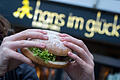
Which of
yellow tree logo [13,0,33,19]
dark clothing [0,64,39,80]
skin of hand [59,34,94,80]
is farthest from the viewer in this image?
yellow tree logo [13,0,33,19]

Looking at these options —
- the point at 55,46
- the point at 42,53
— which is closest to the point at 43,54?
the point at 42,53

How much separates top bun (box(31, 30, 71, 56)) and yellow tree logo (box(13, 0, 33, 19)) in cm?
279

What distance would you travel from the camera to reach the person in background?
155 centimetres

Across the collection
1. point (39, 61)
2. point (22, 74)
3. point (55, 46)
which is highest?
point (55, 46)

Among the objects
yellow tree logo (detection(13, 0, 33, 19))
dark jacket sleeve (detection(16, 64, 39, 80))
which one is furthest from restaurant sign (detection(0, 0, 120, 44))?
dark jacket sleeve (detection(16, 64, 39, 80))

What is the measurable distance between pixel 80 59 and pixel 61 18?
2.97 m

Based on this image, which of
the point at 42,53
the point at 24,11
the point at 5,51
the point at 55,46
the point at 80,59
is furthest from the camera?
the point at 24,11

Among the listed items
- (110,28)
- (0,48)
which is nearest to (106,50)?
(110,28)

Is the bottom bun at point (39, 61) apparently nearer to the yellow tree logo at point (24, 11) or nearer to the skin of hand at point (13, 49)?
the skin of hand at point (13, 49)

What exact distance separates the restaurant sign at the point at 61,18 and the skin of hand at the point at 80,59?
9.00 ft

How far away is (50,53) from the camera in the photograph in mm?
1892

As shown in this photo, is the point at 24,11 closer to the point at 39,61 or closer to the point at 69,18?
the point at 69,18

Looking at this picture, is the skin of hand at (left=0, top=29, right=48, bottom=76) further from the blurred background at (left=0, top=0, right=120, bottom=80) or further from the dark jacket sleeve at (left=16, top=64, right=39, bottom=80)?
the blurred background at (left=0, top=0, right=120, bottom=80)

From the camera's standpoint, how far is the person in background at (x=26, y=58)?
1.55 metres
